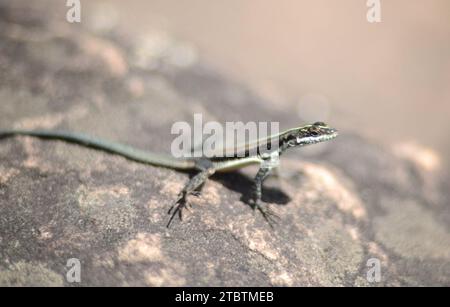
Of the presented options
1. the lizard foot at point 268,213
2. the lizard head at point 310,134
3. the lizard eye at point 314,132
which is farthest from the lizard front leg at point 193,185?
the lizard eye at point 314,132

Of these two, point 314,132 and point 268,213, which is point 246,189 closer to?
point 268,213

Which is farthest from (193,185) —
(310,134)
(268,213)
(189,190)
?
(310,134)

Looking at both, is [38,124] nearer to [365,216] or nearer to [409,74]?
[365,216]

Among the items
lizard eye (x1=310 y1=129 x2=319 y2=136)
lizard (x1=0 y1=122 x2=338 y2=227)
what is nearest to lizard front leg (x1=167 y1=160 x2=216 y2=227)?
lizard (x1=0 y1=122 x2=338 y2=227)

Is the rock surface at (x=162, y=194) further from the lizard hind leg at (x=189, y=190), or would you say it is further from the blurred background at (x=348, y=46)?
the blurred background at (x=348, y=46)
